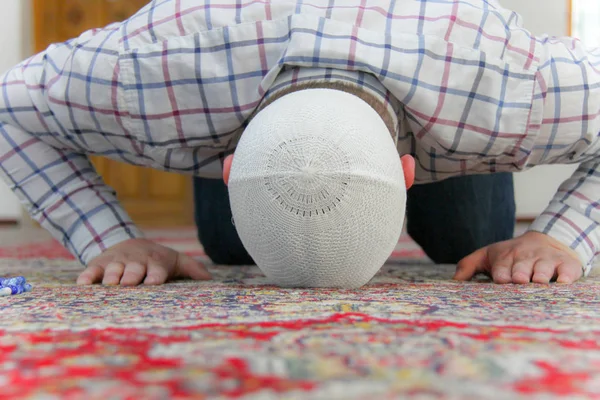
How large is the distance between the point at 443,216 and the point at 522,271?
52cm

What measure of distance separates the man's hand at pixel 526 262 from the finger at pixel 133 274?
0.40m

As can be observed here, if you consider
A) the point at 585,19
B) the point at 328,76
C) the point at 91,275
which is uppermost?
the point at 585,19

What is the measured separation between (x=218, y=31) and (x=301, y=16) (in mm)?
97

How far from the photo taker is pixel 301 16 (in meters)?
0.76

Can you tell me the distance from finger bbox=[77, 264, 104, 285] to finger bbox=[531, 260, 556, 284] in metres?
0.54

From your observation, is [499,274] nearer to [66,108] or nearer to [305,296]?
[305,296]

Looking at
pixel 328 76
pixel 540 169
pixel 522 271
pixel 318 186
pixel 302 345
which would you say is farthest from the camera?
pixel 540 169

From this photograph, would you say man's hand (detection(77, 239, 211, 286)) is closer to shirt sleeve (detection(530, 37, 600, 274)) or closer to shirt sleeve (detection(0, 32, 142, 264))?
shirt sleeve (detection(0, 32, 142, 264))

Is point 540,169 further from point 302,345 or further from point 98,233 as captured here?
point 302,345

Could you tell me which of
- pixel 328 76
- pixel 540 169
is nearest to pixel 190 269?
pixel 328 76

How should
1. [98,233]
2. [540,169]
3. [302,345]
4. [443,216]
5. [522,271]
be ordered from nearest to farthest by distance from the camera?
[302,345] < [522,271] < [98,233] < [443,216] < [540,169]

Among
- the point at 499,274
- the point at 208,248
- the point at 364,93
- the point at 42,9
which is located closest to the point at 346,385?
the point at 364,93

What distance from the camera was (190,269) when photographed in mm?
924

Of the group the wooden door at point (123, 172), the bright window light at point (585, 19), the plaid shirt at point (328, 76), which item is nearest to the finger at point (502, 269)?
the plaid shirt at point (328, 76)
